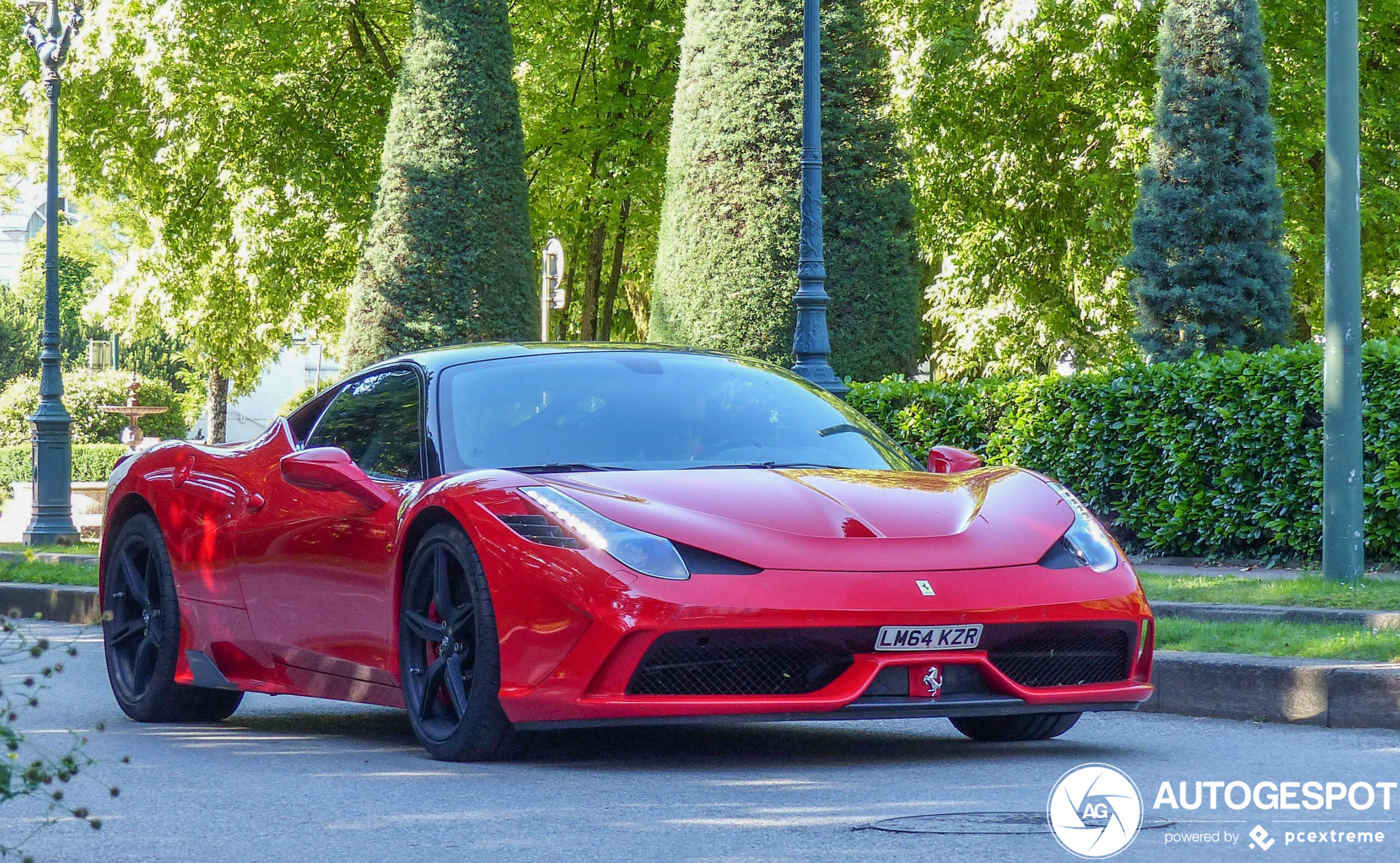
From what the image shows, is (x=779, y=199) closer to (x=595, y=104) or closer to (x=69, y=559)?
(x=69, y=559)

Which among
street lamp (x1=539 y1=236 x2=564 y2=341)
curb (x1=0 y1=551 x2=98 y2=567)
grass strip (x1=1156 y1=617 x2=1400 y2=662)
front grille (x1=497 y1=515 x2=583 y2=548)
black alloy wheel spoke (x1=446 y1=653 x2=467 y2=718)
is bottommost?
curb (x1=0 y1=551 x2=98 y2=567)

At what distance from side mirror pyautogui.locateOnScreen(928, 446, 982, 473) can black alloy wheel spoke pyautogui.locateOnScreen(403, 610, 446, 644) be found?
6.06 ft

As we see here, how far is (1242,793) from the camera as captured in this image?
A: 5.01 m

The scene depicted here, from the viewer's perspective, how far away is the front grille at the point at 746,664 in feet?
17.0

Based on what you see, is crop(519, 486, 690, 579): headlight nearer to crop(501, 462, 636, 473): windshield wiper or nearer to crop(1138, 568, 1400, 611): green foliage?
crop(501, 462, 636, 473): windshield wiper

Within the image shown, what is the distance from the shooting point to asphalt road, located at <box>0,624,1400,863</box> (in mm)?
4305

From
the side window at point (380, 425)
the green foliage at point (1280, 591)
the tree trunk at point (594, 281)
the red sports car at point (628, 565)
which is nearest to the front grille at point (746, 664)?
the red sports car at point (628, 565)

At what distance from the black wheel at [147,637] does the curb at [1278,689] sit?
3.75m

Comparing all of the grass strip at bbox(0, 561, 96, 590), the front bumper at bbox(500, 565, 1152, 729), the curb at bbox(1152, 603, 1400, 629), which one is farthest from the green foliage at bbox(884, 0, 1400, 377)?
the front bumper at bbox(500, 565, 1152, 729)

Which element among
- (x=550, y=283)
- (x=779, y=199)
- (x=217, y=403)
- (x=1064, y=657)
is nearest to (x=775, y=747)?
(x=1064, y=657)

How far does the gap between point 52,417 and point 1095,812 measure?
61.4 feet

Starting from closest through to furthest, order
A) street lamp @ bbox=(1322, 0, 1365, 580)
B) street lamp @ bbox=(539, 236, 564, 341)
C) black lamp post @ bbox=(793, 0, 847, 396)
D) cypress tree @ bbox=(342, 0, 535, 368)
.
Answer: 1. street lamp @ bbox=(1322, 0, 1365, 580)
2. black lamp post @ bbox=(793, 0, 847, 396)
3. cypress tree @ bbox=(342, 0, 535, 368)
4. street lamp @ bbox=(539, 236, 564, 341)

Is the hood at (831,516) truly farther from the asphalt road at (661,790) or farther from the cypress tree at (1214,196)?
the cypress tree at (1214,196)

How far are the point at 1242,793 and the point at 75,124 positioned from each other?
83.8 ft
